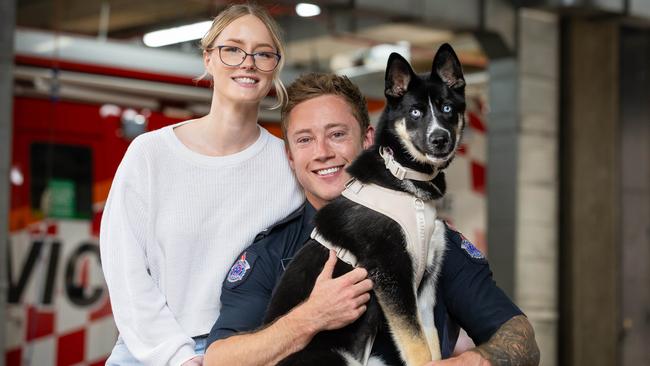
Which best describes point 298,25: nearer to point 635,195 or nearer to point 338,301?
point 635,195

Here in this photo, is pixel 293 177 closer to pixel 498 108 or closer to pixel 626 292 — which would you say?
pixel 498 108

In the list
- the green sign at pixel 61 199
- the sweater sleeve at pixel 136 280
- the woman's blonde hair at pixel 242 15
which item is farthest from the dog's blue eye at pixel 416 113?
the green sign at pixel 61 199

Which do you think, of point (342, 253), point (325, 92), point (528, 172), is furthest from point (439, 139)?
point (528, 172)

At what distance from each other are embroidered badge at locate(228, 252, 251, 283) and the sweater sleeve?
0.56ft

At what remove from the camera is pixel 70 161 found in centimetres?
548

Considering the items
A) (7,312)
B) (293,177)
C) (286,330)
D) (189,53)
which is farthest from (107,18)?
(286,330)

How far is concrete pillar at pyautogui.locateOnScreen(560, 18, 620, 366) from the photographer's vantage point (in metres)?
7.48

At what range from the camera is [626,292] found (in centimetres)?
779

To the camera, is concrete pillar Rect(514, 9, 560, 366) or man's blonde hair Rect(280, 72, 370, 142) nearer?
man's blonde hair Rect(280, 72, 370, 142)

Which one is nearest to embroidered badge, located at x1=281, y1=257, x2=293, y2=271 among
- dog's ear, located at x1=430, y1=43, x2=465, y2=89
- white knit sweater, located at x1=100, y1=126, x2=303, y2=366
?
white knit sweater, located at x1=100, y1=126, x2=303, y2=366

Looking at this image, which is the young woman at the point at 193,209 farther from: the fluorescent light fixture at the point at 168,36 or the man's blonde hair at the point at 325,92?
the fluorescent light fixture at the point at 168,36

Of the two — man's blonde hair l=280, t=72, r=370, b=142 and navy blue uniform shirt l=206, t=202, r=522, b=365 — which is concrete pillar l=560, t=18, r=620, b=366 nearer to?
man's blonde hair l=280, t=72, r=370, b=142

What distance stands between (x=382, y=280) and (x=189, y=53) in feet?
12.0

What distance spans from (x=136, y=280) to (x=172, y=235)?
0.14 m
